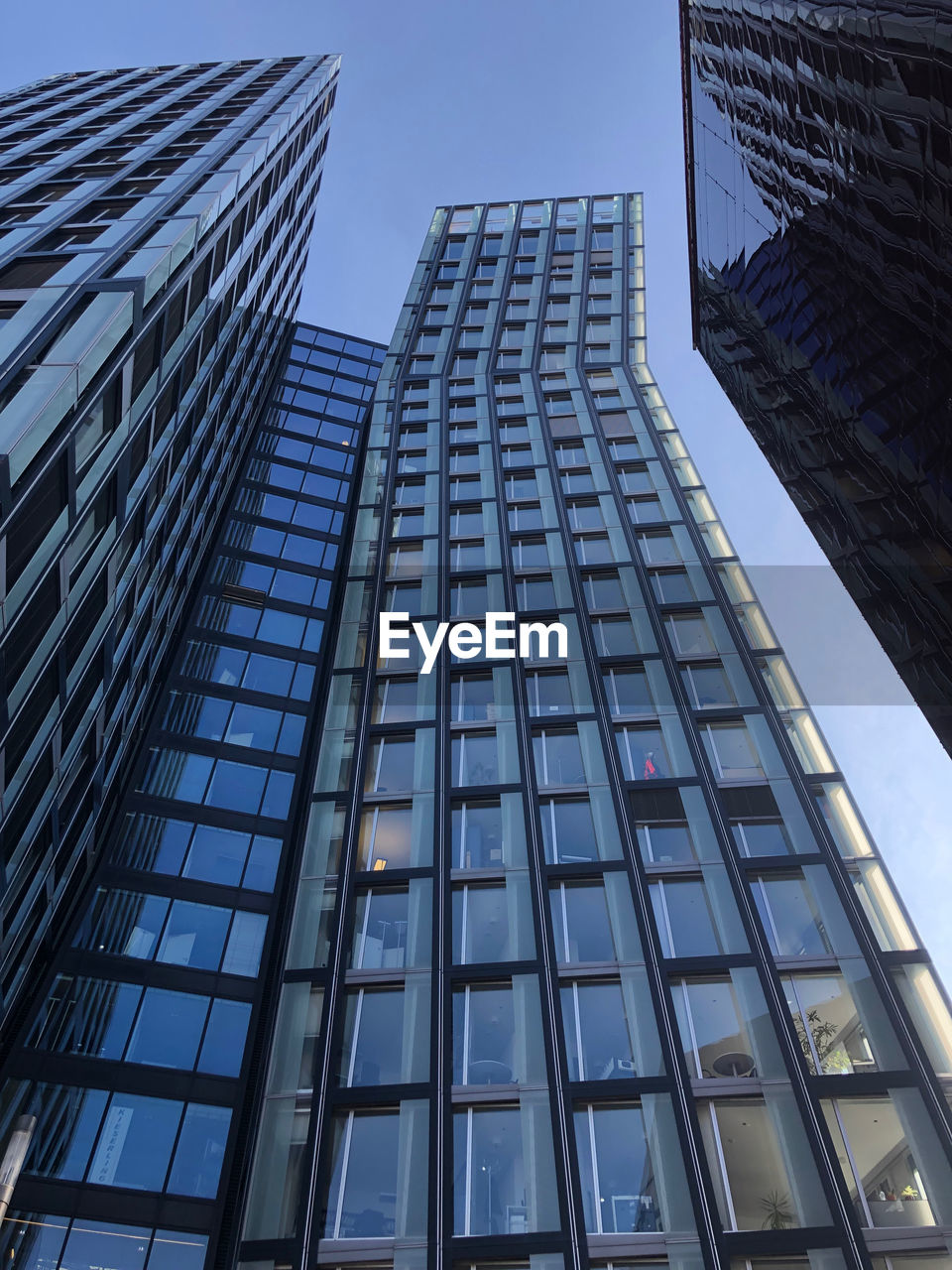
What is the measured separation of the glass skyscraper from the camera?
845 inches

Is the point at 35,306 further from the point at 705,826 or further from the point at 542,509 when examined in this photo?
the point at 542,509

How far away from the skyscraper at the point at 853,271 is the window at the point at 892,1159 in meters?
12.0

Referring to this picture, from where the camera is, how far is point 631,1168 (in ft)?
71.5

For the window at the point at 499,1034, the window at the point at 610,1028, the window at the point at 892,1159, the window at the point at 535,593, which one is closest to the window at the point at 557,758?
the window at the point at 610,1028

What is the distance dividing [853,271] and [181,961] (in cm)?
2889

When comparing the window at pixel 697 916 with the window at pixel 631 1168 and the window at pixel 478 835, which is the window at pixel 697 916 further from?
the window at pixel 478 835

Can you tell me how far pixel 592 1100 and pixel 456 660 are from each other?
732 inches

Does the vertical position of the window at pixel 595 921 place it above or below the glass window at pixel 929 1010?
above

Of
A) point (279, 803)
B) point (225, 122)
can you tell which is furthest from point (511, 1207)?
point (225, 122)

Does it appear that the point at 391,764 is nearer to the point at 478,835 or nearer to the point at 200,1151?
the point at 478,835

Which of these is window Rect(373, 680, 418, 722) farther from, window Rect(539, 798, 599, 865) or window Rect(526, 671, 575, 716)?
window Rect(539, 798, 599, 865)

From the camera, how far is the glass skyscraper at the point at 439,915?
21469 millimetres

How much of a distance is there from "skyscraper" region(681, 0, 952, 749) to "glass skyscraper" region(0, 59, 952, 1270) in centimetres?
571

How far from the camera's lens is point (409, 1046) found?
2452 centimetres
